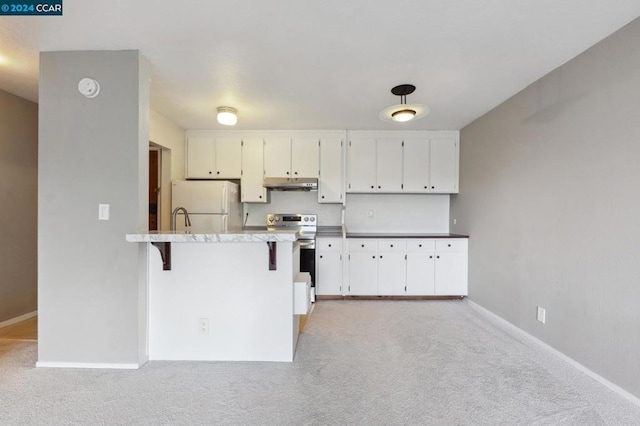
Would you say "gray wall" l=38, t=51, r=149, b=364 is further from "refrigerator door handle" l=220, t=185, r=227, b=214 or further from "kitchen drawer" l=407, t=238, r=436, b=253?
"kitchen drawer" l=407, t=238, r=436, b=253

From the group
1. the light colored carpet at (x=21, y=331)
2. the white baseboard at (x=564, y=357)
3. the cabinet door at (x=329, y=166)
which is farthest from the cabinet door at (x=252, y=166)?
the white baseboard at (x=564, y=357)

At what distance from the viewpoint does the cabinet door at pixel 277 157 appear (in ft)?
13.8

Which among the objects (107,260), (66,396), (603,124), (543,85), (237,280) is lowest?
(66,396)

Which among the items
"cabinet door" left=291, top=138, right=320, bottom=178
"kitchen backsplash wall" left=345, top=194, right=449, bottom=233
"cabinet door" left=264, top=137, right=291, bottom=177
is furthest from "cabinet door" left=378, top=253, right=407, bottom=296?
"cabinet door" left=264, top=137, right=291, bottom=177

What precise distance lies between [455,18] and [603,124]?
125cm

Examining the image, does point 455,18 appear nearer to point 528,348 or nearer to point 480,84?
point 480,84

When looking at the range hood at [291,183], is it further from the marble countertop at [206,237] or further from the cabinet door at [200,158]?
the marble countertop at [206,237]

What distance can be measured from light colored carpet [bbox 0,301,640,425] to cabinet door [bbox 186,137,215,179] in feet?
8.17

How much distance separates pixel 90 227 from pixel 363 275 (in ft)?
9.81

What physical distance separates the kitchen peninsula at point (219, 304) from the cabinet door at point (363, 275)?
71.1 inches

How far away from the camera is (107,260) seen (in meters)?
2.16

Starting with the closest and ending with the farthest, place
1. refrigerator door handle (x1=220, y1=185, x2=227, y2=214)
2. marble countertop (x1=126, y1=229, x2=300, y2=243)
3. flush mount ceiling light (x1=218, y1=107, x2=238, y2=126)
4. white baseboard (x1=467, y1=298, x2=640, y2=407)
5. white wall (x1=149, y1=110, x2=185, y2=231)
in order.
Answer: white baseboard (x1=467, y1=298, x2=640, y2=407), marble countertop (x1=126, y1=229, x2=300, y2=243), flush mount ceiling light (x1=218, y1=107, x2=238, y2=126), white wall (x1=149, y1=110, x2=185, y2=231), refrigerator door handle (x1=220, y1=185, x2=227, y2=214)

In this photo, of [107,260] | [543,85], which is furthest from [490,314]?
[107,260]

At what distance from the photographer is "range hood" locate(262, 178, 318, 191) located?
3998 mm
